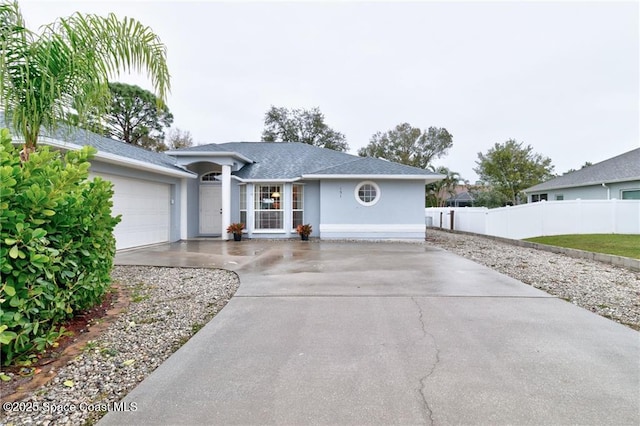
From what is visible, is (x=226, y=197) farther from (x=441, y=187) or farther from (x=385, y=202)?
(x=441, y=187)

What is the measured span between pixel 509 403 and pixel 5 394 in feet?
13.0

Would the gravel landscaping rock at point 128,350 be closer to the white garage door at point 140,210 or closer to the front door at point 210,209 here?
the white garage door at point 140,210

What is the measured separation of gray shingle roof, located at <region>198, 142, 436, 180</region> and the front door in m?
1.51

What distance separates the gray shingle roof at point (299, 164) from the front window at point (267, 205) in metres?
0.60

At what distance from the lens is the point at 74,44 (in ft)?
13.5

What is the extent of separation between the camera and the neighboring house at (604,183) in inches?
616

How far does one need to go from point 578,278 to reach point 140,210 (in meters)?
12.9

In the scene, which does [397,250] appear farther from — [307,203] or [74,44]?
[74,44]

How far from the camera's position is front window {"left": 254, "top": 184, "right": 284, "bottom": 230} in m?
14.0

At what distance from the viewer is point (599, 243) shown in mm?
10523

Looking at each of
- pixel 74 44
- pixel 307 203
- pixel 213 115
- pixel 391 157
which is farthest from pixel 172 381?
pixel 391 157

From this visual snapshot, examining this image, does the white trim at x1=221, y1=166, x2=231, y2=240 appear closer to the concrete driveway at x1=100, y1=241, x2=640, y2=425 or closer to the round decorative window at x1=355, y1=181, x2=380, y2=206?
the round decorative window at x1=355, y1=181, x2=380, y2=206

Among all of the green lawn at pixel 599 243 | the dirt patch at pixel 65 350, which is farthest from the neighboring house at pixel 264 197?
the dirt patch at pixel 65 350

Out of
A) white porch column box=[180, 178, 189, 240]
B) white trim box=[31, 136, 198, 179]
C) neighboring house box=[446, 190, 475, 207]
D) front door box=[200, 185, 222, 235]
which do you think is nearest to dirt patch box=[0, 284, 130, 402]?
white trim box=[31, 136, 198, 179]
